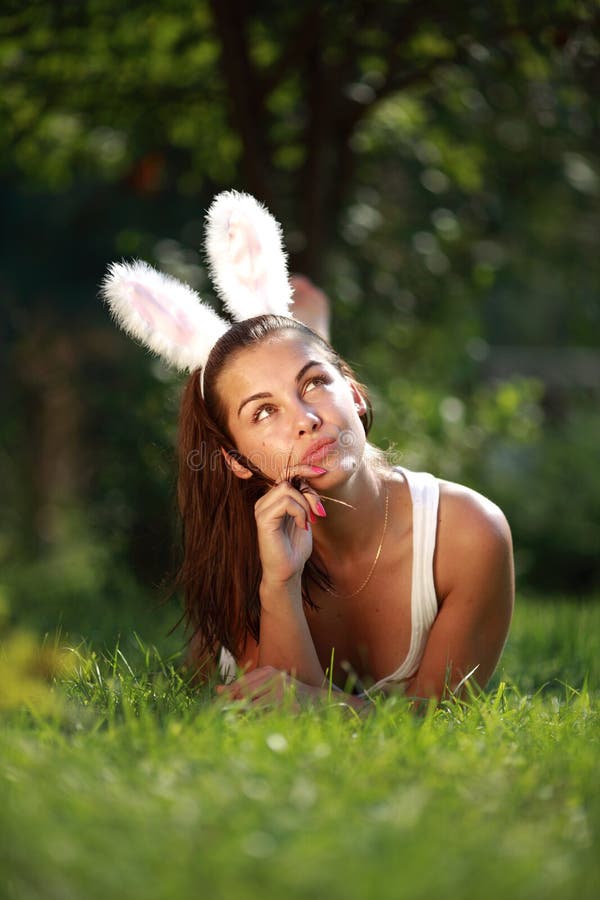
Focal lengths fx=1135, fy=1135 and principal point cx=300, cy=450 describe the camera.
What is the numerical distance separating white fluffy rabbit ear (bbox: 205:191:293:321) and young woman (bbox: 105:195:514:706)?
1 centimetres

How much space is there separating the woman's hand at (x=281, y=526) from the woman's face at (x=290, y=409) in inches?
2.5

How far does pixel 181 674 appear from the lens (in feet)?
8.95

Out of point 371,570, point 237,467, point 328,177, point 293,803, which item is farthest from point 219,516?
point 328,177

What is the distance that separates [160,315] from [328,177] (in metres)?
2.62

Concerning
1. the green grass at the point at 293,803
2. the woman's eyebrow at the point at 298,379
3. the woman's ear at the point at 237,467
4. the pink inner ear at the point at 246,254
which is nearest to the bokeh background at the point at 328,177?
the woman's ear at the point at 237,467

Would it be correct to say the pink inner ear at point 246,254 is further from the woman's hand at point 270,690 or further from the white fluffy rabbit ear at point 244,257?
the woman's hand at point 270,690

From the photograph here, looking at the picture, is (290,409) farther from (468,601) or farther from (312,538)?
(468,601)

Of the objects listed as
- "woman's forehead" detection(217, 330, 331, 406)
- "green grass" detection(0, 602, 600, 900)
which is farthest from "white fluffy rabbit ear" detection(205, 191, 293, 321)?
"green grass" detection(0, 602, 600, 900)

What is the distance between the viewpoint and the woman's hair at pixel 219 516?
9.35 feet

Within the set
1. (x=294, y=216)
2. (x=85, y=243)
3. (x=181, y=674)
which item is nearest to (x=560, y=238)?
(x=294, y=216)

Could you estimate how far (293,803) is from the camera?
1.61m

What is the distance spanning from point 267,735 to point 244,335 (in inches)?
46.4

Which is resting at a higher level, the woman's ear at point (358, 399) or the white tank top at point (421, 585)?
the woman's ear at point (358, 399)

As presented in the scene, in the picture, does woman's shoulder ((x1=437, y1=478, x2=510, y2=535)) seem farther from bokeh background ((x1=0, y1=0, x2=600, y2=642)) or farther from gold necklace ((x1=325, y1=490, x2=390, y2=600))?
bokeh background ((x1=0, y1=0, x2=600, y2=642))
